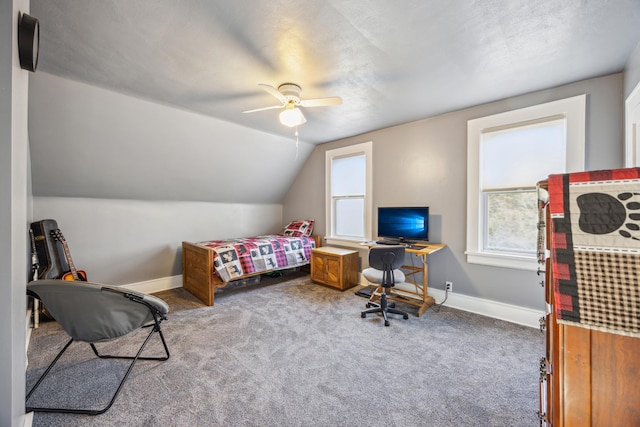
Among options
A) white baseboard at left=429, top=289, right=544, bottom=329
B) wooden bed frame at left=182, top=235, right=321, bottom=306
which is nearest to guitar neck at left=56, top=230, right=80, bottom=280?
wooden bed frame at left=182, top=235, right=321, bottom=306

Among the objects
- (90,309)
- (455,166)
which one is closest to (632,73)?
(455,166)

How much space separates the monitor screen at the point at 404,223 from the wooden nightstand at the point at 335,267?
0.68 metres

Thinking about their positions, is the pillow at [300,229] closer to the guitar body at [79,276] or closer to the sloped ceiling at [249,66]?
the sloped ceiling at [249,66]

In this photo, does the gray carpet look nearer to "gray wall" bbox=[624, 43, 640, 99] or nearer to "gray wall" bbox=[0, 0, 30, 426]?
"gray wall" bbox=[0, 0, 30, 426]

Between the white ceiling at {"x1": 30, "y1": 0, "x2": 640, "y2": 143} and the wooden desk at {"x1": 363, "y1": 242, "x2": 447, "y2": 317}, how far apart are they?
166cm

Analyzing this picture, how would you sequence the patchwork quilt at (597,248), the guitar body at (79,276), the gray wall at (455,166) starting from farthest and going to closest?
the guitar body at (79,276) < the gray wall at (455,166) < the patchwork quilt at (597,248)

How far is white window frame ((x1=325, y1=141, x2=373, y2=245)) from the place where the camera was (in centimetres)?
390

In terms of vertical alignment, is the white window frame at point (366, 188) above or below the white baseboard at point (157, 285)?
above

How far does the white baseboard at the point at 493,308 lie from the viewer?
8.55ft

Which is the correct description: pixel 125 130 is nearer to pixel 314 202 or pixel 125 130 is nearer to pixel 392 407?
pixel 314 202

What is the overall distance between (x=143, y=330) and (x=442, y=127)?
4080 millimetres

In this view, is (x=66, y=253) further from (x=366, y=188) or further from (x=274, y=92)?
(x=366, y=188)


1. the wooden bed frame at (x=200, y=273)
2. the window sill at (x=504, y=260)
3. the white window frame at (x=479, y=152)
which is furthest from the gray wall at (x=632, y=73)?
the wooden bed frame at (x=200, y=273)

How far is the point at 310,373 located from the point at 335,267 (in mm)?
1999
